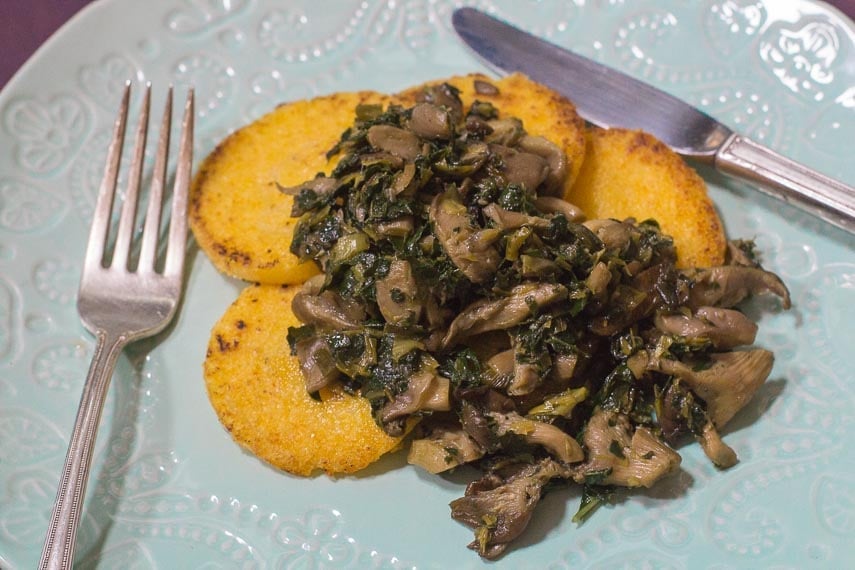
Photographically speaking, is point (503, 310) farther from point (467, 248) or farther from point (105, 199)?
point (105, 199)

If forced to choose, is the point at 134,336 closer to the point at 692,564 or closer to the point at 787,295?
the point at 692,564

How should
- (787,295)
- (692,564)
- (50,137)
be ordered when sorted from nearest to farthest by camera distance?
1. (692,564)
2. (787,295)
3. (50,137)

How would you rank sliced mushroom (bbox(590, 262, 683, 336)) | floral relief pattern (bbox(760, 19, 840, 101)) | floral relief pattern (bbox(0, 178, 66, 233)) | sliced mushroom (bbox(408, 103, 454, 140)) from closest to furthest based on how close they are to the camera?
sliced mushroom (bbox(590, 262, 683, 336)), sliced mushroom (bbox(408, 103, 454, 140)), floral relief pattern (bbox(0, 178, 66, 233)), floral relief pattern (bbox(760, 19, 840, 101))

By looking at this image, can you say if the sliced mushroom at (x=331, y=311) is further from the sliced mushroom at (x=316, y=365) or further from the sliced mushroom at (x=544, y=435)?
the sliced mushroom at (x=544, y=435)

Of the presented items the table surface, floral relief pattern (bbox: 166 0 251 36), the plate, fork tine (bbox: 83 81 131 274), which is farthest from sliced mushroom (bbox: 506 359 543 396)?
the table surface

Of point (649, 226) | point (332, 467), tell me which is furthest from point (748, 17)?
point (332, 467)

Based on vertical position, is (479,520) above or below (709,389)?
below

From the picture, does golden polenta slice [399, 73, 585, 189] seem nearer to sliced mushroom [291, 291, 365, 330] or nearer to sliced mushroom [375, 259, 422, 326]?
sliced mushroom [375, 259, 422, 326]

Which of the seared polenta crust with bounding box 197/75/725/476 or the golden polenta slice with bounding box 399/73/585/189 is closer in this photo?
the seared polenta crust with bounding box 197/75/725/476
